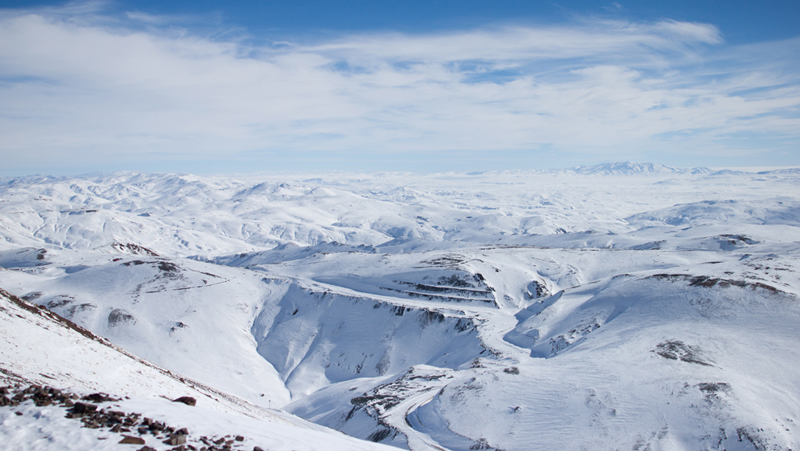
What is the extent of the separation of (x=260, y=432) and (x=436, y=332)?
78.2 meters

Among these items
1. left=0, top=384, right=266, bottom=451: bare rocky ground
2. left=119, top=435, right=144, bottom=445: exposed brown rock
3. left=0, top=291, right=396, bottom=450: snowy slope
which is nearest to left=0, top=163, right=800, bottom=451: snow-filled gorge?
left=0, top=291, right=396, bottom=450: snowy slope

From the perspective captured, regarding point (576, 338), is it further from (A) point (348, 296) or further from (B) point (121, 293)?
(B) point (121, 293)

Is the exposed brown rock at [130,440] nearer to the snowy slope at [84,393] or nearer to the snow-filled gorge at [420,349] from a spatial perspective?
the snowy slope at [84,393]

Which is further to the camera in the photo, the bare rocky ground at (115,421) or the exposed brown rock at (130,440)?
the bare rocky ground at (115,421)

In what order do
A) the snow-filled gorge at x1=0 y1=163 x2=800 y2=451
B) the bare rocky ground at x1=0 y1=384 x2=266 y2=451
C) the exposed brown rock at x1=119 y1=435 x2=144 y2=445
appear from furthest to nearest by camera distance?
1. the snow-filled gorge at x1=0 y1=163 x2=800 y2=451
2. the bare rocky ground at x1=0 y1=384 x2=266 y2=451
3. the exposed brown rock at x1=119 y1=435 x2=144 y2=445

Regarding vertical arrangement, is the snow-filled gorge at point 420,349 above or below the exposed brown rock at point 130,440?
below

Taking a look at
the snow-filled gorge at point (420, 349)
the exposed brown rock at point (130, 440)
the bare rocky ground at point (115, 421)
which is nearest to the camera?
the exposed brown rock at point (130, 440)

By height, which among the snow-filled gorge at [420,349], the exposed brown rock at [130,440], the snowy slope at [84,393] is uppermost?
the exposed brown rock at [130,440]

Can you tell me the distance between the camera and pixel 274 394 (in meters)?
86.5

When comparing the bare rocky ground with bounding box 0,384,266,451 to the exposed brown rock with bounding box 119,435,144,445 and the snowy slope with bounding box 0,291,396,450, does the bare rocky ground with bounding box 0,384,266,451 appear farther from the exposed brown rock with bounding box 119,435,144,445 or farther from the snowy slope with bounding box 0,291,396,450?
the snowy slope with bounding box 0,291,396,450

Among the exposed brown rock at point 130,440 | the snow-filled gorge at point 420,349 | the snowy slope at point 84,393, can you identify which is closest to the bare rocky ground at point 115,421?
the exposed brown rock at point 130,440

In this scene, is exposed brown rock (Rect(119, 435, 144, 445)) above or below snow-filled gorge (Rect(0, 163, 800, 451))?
above

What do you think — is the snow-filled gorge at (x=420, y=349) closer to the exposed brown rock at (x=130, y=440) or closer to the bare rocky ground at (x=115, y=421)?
the exposed brown rock at (x=130, y=440)

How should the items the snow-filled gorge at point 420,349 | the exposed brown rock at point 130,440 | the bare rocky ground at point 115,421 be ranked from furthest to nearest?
the snow-filled gorge at point 420,349 → the bare rocky ground at point 115,421 → the exposed brown rock at point 130,440
